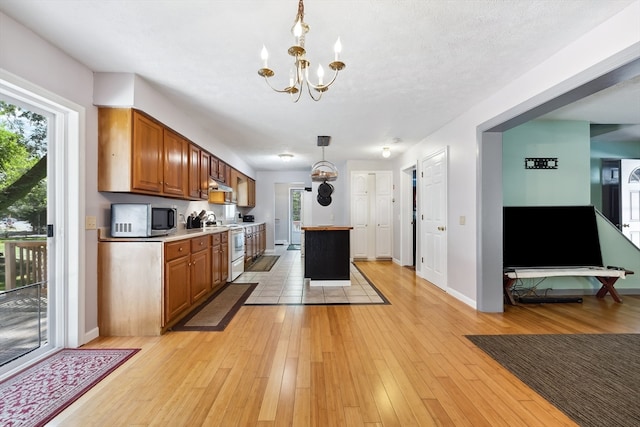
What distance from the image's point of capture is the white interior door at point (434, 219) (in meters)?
4.38

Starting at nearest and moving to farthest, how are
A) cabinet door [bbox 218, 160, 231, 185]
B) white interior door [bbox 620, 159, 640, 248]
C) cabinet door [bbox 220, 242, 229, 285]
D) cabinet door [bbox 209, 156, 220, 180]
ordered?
cabinet door [bbox 220, 242, 229, 285], white interior door [bbox 620, 159, 640, 248], cabinet door [bbox 209, 156, 220, 180], cabinet door [bbox 218, 160, 231, 185]

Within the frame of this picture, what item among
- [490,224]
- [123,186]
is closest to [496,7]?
[490,224]

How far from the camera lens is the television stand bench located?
11.8 ft

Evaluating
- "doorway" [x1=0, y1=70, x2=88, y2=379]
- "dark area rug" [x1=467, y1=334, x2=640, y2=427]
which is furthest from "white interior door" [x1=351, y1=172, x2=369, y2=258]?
"doorway" [x1=0, y1=70, x2=88, y2=379]

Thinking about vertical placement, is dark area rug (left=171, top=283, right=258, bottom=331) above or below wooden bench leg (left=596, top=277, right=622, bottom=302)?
below

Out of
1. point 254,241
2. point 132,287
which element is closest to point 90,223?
point 132,287

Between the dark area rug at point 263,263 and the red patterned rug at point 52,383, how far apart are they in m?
3.64

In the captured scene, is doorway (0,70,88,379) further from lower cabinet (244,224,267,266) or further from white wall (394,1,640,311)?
white wall (394,1,640,311)

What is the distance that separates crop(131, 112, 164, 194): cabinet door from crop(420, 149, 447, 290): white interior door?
12.5 feet

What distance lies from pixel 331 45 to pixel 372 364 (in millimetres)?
2538

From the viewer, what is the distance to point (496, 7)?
1871 millimetres

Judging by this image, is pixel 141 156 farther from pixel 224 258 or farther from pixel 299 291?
pixel 299 291

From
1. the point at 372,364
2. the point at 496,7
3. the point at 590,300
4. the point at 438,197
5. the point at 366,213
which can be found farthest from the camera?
the point at 366,213

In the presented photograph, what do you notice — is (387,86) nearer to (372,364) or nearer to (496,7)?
(496,7)
